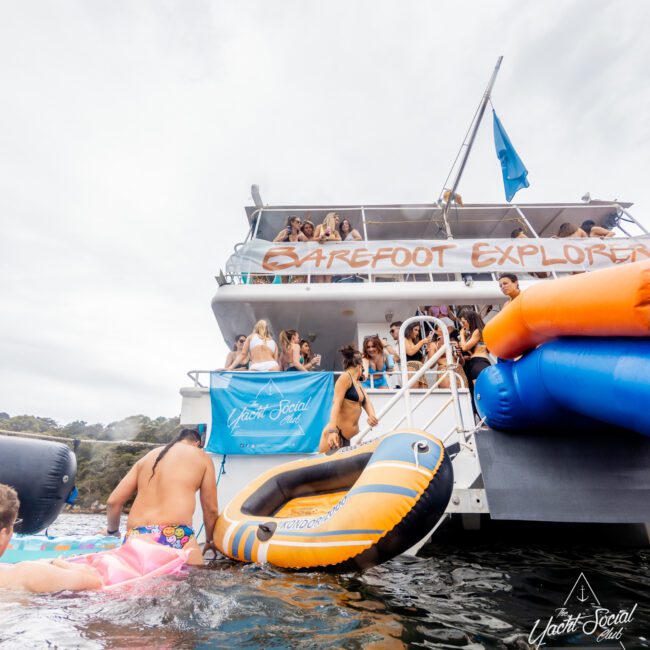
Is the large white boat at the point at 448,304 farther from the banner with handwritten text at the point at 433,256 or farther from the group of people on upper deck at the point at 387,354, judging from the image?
the group of people on upper deck at the point at 387,354

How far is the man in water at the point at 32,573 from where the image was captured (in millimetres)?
1667

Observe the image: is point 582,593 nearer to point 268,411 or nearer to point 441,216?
point 268,411

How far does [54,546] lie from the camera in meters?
3.58

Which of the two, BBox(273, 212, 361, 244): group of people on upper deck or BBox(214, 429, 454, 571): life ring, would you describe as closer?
BBox(214, 429, 454, 571): life ring

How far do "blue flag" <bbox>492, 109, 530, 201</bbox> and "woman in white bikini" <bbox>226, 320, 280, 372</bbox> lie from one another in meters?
6.29

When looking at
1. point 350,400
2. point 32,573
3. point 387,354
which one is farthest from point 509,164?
point 32,573

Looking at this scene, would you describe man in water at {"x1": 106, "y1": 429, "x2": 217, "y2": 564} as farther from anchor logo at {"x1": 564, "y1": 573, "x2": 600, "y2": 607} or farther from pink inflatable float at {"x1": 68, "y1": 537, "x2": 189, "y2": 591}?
anchor logo at {"x1": 564, "y1": 573, "x2": 600, "y2": 607}

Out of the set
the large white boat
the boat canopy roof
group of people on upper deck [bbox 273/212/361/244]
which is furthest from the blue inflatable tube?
the boat canopy roof

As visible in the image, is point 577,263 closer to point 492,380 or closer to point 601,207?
point 601,207

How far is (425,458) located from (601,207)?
9260 mm

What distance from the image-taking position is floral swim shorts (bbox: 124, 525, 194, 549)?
2553mm

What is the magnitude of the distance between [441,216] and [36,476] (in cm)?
862

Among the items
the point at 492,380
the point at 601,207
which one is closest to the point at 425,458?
the point at 492,380

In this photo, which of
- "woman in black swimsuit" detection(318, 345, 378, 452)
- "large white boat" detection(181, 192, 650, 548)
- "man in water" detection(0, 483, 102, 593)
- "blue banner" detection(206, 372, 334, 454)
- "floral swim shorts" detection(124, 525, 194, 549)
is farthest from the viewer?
"blue banner" detection(206, 372, 334, 454)
